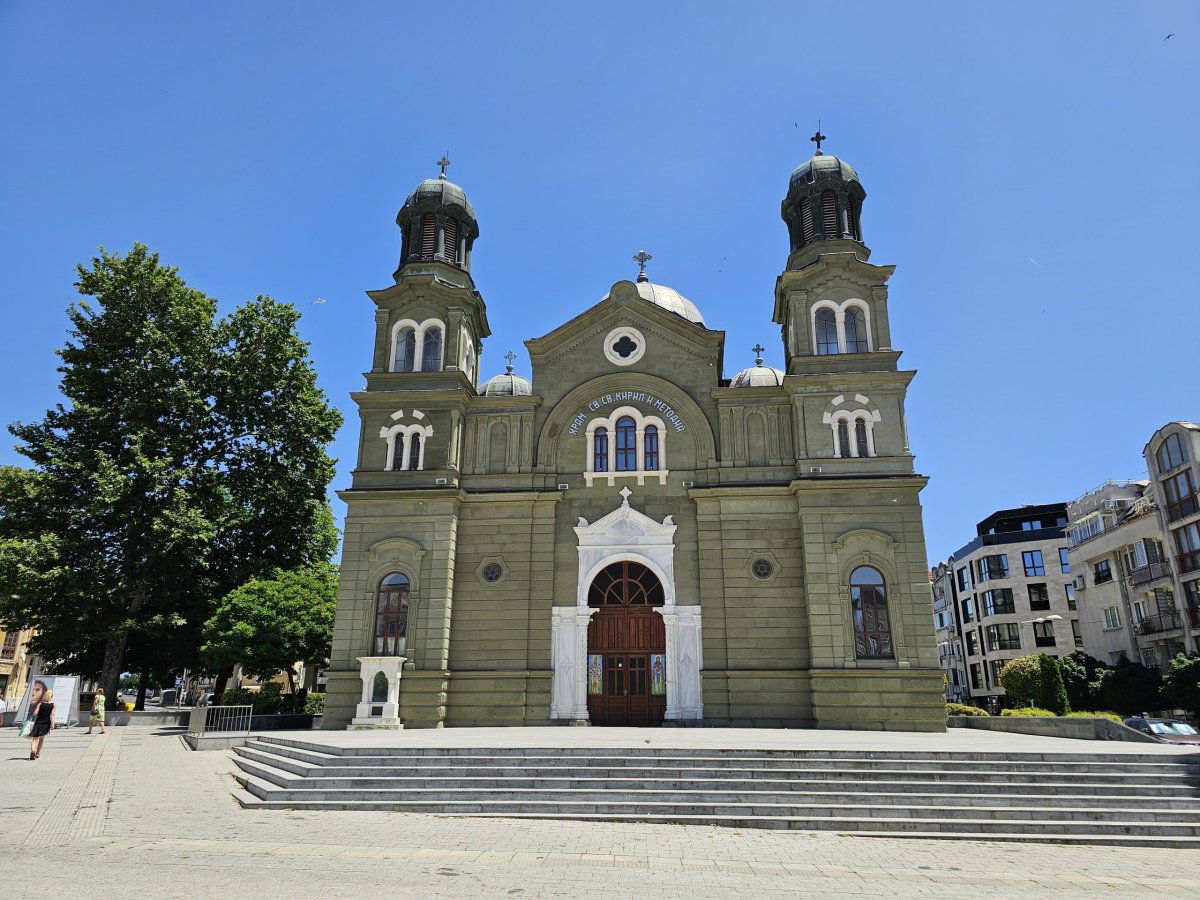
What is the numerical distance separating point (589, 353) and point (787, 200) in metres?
9.46

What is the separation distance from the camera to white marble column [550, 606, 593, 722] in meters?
23.4

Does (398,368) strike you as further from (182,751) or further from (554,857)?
(554,857)

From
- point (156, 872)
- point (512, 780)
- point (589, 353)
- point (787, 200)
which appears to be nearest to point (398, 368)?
point (589, 353)

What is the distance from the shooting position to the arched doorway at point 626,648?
23.6 m

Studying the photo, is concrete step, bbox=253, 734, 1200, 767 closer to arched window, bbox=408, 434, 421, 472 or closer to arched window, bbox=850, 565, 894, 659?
arched window, bbox=850, 565, 894, 659

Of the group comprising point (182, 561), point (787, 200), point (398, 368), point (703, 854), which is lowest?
point (703, 854)

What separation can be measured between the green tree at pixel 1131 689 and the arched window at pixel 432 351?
35.2 m

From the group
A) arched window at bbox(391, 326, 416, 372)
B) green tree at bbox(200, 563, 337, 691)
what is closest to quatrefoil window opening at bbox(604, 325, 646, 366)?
arched window at bbox(391, 326, 416, 372)

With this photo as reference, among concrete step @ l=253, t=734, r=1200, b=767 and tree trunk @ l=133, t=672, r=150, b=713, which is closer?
concrete step @ l=253, t=734, r=1200, b=767

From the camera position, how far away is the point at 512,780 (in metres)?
13.4

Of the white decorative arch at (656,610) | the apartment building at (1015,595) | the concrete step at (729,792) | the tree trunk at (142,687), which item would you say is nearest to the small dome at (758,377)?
the white decorative arch at (656,610)

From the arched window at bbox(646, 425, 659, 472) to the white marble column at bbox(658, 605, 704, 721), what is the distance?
4589 millimetres

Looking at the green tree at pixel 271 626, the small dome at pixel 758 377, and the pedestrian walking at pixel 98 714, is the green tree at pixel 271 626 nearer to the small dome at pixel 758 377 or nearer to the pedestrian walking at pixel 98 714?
the pedestrian walking at pixel 98 714

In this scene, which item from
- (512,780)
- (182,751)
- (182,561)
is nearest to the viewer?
(512,780)
